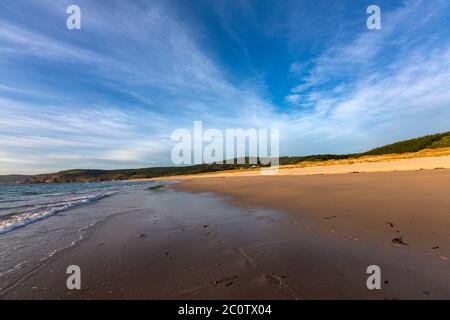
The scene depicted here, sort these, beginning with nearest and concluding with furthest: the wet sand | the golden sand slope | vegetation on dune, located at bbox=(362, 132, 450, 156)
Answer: the wet sand, the golden sand slope, vegetation on dune, located at bbox=(362, 132, 450, 156)

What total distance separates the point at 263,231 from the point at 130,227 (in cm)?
→ 436

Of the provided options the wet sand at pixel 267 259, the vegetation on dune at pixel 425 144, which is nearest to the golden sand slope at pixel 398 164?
the vegetation on dune at pixel 425 144

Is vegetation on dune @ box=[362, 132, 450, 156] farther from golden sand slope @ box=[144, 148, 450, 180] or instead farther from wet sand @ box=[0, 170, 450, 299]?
wet sand @ box=[0, 170, 450, 299]

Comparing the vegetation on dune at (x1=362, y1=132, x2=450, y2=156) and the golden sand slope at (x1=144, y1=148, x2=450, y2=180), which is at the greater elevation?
the vegetation on dune at (x1=362, y1=132, x2=450, y2=156)

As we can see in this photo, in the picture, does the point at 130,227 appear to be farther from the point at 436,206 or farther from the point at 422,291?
the point at 436,206

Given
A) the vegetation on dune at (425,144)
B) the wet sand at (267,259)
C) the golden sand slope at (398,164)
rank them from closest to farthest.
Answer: the wet sand at (267,259) < the golden sand slope at (398,164) < the vegetation on dune at (425,144)

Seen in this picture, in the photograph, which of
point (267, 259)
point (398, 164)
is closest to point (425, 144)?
point (398, 164)

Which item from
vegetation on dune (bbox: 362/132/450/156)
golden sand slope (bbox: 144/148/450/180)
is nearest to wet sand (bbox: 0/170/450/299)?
golden sand slope (bbox: 144/148/450/180)

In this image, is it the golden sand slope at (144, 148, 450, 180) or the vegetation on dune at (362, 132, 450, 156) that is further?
the vegetation on dune at (362, 132, 450, 156)

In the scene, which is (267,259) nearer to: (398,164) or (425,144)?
(398,164)

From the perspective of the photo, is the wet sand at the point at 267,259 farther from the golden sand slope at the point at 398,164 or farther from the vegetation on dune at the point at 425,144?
the vegetation on dune at the point at 425,144

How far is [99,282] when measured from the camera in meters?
3.39

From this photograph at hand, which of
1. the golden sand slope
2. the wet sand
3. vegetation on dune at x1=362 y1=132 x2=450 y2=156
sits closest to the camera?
the wet sand

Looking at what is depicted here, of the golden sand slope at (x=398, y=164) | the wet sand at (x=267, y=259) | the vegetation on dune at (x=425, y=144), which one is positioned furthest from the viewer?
the vegetation on dune at (x=425, y=144)
